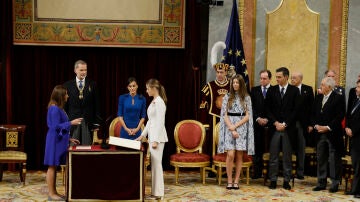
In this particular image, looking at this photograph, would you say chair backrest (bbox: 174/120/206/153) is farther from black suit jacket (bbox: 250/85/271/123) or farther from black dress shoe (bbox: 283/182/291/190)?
black dress shoe (bbox: 283/182/291/190)

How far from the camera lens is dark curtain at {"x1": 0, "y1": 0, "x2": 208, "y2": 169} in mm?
8844

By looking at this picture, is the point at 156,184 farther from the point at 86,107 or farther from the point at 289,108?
the point at 289,108

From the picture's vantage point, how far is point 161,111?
655 cm

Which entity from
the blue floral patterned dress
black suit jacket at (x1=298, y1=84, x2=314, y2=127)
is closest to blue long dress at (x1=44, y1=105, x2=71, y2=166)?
the blue floral patterned dress

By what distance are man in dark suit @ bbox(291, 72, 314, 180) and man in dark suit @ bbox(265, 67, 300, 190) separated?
0.48 m

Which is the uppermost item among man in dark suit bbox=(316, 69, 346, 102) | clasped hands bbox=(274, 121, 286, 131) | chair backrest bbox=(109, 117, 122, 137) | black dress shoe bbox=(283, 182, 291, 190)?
man in dark suit bbox=(316, 69, 346, 102)

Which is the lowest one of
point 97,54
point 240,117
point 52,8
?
point 240,117

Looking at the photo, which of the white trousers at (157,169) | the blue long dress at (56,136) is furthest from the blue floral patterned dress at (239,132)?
the blue long dress at (56,136)

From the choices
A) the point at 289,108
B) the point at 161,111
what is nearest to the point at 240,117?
the point at 289,108

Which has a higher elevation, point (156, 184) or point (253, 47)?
point (253, 47)

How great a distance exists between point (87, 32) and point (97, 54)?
43 centimetres

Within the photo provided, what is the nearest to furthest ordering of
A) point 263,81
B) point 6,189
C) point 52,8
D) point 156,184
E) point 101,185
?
1. point 101,185
2. point 156,184
3. point 6,189
4. point 263,81
5. point 52,8

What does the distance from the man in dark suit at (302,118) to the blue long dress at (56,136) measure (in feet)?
11.3

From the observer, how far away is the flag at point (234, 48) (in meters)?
8.51
